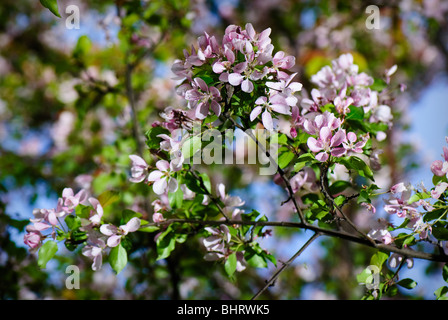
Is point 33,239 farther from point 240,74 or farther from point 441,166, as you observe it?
point 441,166

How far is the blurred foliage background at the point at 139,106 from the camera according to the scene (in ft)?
6.49

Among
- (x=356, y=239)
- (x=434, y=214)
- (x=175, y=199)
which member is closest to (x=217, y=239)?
(x=175, y=199)

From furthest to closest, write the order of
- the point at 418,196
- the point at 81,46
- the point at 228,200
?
the point at 81,46
the point at 228,200
the point at 418,196

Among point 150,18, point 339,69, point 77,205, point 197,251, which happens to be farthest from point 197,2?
point 77,205

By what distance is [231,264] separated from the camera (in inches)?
45.0

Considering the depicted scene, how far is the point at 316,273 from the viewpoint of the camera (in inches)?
174

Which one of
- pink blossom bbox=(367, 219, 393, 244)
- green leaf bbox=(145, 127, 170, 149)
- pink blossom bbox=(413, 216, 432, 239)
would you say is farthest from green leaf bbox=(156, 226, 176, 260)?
pink blossom bbox=(413, 216, 432, 239)

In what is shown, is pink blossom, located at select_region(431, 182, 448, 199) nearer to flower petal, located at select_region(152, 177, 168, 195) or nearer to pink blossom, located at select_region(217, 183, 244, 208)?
pink blossom, located at select_region(217, 183, 244, 208)

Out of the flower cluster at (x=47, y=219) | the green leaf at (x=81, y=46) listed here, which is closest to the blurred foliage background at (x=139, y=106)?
the green leaf at (x=81, y=46)

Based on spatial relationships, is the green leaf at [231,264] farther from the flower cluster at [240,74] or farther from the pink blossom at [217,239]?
the flower cluster at [240,74]

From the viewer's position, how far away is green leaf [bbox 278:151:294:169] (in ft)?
3.54

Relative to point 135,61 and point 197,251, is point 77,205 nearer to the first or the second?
point 197,251

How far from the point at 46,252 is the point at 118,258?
213 millimetres
